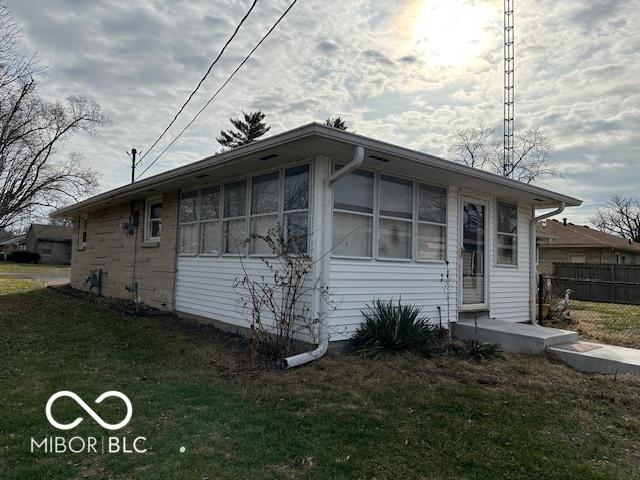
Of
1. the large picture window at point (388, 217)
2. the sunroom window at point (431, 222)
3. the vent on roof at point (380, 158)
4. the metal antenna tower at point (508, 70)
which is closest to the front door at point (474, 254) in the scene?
the sunroom window at point (431, 222)

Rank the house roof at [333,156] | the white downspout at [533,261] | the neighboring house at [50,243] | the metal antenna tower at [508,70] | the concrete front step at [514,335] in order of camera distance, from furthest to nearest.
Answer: the neighboring house at [50,243], the metal antenna tower at [508,70], the white downspout at [533,261], the concrete front step at [514,335], the house roof at [333,156]

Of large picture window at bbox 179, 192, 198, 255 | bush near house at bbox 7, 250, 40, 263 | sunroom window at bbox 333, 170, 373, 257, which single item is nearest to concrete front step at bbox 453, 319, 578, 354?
sunroom window at bbox 333, 170, 373, 257

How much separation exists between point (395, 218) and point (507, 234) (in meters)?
3.15

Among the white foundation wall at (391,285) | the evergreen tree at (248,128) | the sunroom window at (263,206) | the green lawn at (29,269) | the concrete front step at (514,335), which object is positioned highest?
the evergreen tree at (248,128)

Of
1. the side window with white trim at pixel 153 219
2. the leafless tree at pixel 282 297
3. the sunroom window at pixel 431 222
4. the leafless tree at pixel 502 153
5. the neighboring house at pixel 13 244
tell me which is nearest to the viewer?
the leafless tree at pixel 282 297

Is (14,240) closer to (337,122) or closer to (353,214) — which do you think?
(337,122)

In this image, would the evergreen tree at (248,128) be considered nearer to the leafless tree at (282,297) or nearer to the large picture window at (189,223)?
the large picture window at (189,223)

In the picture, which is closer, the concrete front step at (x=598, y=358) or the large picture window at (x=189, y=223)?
the concrete front step at (x=598, y=358)

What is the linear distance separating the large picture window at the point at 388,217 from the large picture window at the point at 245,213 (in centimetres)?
55

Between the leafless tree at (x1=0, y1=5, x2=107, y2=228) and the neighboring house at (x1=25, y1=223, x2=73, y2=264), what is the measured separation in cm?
2157

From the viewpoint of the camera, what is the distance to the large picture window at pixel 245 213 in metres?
6.05

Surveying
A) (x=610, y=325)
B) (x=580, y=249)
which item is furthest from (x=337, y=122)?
(x=610, y=325)

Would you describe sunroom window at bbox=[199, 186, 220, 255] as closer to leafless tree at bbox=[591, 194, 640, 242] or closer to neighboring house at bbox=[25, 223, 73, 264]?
leafless tree at bbox=[591, 194, 640, 242]

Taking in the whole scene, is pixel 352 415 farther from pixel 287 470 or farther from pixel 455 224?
pixel 455 224
